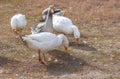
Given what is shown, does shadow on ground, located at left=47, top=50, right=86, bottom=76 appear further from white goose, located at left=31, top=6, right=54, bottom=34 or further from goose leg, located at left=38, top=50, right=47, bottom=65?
white goose, located at left=31, top=6, right=54, bottom=34

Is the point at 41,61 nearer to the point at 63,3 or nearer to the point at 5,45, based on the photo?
the point at 5,45

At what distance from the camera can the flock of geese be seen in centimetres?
883

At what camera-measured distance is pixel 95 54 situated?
963cm

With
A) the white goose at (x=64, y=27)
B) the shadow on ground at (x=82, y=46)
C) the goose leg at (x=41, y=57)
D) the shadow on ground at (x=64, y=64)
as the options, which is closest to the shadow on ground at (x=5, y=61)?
the goose leg at (x=41, y=57)

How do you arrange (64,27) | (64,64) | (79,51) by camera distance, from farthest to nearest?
(64,27), (79,51), (64,64)

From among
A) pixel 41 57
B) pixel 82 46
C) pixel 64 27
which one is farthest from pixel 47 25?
pixel 41 57

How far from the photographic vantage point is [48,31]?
34.0ft

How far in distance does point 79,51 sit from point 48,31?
3.30 ft

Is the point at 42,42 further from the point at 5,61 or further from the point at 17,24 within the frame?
the point at 17,24

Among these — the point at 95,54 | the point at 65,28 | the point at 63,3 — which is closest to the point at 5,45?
the point at 65,28

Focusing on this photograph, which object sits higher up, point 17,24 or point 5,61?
point 17,24

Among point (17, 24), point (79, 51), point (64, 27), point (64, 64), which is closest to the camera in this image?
point (64, 64)

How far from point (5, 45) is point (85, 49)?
1.98 metres

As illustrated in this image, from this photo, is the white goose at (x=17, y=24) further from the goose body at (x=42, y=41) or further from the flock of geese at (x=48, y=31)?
the goose body at (x=42, y=41)
